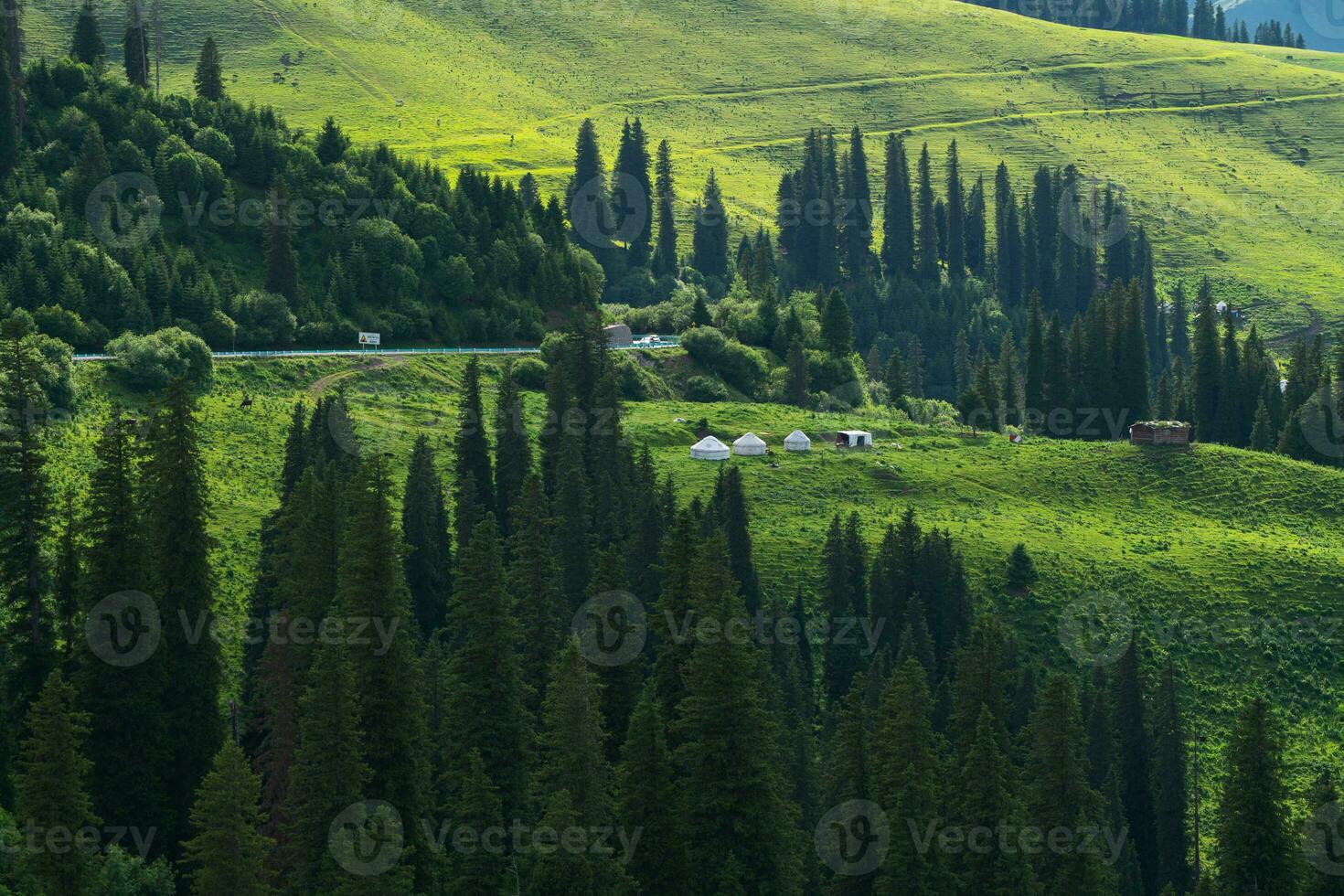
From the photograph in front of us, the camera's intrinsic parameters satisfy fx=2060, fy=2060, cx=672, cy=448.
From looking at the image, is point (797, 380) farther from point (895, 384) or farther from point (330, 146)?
point (330, 146)

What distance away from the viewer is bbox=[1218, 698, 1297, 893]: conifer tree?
77.4 metres

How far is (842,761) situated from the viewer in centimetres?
8206

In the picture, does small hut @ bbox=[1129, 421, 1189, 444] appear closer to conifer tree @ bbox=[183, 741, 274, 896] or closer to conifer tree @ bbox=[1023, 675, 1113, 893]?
conifer tree @ bbox=[1023, 675, 1113, 893]

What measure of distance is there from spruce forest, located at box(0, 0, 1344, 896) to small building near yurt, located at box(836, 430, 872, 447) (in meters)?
0.24

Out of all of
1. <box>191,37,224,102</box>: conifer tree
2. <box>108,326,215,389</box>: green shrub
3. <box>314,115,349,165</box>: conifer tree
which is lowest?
<box>108,326,215,389</box>: green shrub

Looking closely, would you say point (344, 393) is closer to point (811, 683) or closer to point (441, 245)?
point (441, 245)

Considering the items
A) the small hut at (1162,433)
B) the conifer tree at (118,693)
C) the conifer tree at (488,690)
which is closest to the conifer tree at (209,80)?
the small hut at (1162,433)

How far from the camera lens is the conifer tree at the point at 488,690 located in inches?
3091

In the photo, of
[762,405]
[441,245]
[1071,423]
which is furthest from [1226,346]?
[441,245]

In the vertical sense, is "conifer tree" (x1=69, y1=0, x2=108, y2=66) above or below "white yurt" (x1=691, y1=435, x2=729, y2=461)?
above

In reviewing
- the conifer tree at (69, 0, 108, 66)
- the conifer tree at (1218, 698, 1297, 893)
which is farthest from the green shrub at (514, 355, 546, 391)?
the conifer tree at (1218, 698, 1297, 893)

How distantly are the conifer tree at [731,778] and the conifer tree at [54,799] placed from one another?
2090 centimetres

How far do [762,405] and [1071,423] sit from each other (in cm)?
2926

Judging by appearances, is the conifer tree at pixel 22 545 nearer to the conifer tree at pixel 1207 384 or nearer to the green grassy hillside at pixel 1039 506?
the green grassy hillside at pixel 1039 506
